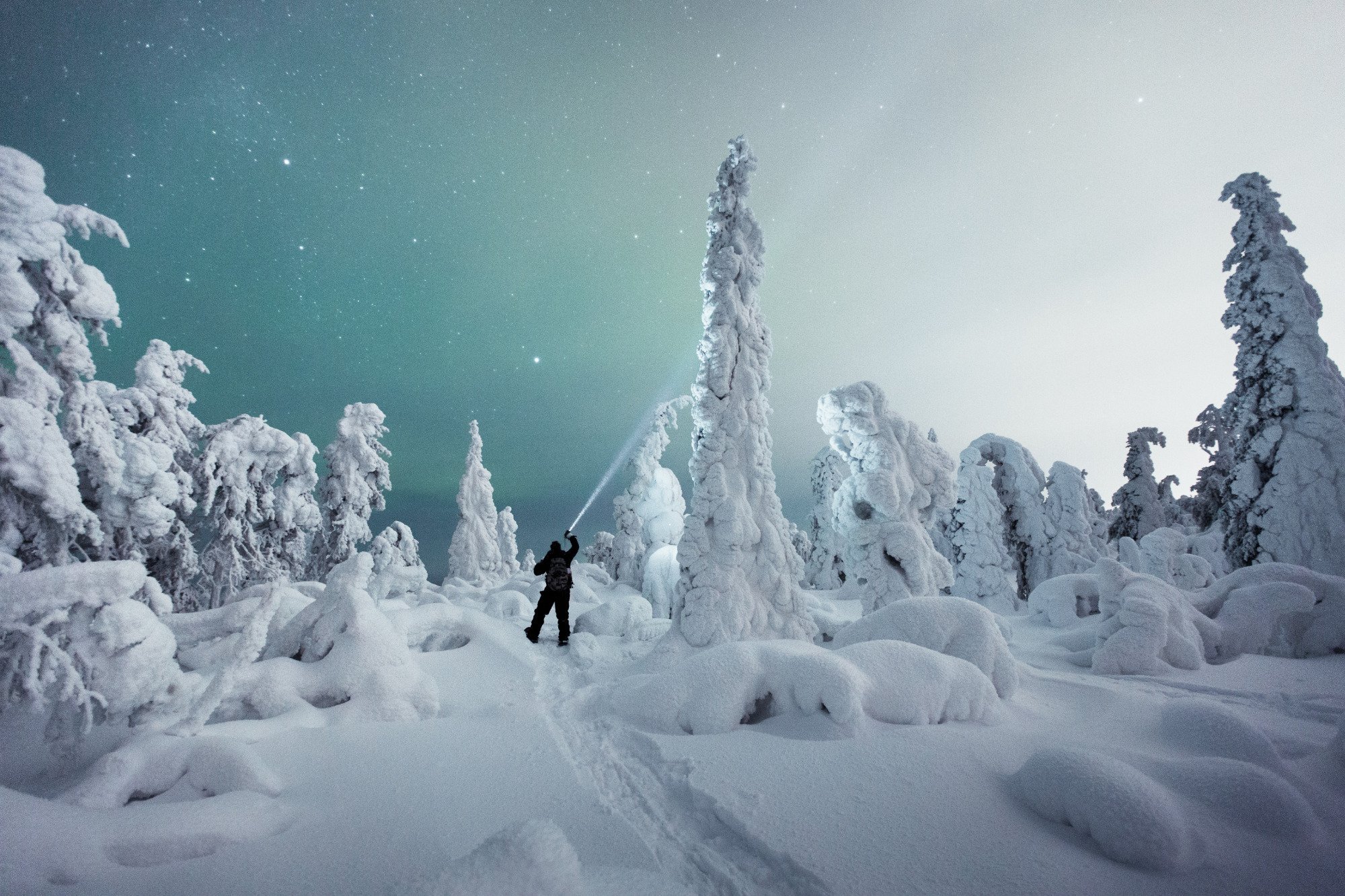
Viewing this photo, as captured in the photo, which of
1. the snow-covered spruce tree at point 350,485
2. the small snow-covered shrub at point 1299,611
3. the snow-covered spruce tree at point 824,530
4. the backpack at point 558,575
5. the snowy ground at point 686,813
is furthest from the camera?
the snow-covered spruce tree at point 824,530

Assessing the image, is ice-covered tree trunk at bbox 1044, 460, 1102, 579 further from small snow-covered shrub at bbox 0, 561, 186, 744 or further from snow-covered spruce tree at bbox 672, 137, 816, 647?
small snow-covered shrub at bbox 0, 561, 186, 744

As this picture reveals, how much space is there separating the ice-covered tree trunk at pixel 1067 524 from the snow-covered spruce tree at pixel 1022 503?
25 centimetres

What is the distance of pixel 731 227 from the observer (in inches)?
454

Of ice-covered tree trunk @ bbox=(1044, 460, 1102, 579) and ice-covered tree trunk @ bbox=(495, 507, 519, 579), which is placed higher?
ice-covered tree trunk @ bbox=(1044, 460, 1102, 579)

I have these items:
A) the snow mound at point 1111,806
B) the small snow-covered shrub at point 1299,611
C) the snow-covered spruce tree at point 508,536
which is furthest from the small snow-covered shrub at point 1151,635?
the snow-covered spruce tree at point 508,536

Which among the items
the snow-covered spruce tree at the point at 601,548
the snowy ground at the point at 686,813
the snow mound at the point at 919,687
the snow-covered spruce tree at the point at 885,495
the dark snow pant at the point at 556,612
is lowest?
the snow-covered spruce tree at the point at 601,548

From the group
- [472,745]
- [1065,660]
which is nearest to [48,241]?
[472,745]

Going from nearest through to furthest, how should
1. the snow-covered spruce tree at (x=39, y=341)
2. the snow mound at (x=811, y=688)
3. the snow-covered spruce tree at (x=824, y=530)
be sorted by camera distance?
1. the snow-covered spruce tree at (x=39, y=341)
2. the snow mound at (x=811, y=688)
3. the snow-covered spruce tree at (x=824, y=530)

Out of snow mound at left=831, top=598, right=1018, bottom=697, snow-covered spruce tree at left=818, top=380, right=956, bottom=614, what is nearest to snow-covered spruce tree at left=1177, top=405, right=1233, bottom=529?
snow-covered spruce tree at left=818, top=380, right=956, bottom=614

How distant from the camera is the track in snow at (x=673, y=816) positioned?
3086 mm

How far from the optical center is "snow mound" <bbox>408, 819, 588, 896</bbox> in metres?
2.32

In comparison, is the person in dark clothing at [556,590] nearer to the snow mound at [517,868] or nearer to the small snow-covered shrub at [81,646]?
the small snow-covered shrub at [81,646]

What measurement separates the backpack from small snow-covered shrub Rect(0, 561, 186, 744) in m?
6.68

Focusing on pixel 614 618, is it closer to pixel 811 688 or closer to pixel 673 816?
pixel 811 688
